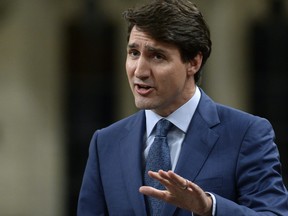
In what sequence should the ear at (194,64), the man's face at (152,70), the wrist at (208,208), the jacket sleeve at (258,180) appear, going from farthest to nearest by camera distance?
the ear at (194,64) < the man's face at (152,70) < the jacket sleeve at (258,180) < the wrist at (208,208)

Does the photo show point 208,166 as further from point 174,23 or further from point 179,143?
point 174,23

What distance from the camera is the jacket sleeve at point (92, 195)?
439cm

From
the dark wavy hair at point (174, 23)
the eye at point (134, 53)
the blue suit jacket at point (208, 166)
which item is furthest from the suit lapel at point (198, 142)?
the eye at point (134, 53)

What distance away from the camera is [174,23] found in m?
4.22

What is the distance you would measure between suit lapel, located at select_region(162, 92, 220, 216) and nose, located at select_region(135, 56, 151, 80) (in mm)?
292

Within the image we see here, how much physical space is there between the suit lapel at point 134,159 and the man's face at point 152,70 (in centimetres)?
20

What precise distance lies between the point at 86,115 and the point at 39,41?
1.00m

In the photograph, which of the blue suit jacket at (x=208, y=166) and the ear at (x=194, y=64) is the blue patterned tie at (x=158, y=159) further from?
the ear at (x=194, y=64)

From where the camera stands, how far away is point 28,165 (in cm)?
1298

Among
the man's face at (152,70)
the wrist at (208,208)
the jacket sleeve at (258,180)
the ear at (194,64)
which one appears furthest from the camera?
the ear at (194,64)

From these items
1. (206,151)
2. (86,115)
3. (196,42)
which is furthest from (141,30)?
(86,115)

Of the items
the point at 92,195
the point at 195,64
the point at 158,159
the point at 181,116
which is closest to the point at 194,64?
the point at 195,64

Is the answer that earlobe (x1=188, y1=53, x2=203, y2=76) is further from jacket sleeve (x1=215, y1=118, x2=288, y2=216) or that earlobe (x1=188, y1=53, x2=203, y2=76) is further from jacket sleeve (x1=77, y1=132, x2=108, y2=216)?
jacket sleeve (x1=77, y1=132, x2=108, y2=216)

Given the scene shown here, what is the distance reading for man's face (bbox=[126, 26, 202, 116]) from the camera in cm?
423
